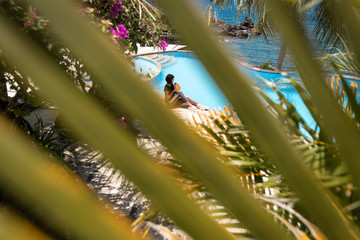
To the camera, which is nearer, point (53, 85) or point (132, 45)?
point (53, 85)

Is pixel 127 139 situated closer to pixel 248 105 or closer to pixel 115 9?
pixel 248 105

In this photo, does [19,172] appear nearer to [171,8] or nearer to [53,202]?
[53,202]

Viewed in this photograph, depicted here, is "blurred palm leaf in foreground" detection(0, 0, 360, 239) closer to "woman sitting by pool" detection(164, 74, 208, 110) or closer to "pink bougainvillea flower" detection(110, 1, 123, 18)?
"pink bougainvillea flower" detection(110, 1, 123, 18)

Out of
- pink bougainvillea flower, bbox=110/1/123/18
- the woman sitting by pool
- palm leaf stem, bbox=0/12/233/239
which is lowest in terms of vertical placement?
palm leaf stem, bbox=0/12/233/239

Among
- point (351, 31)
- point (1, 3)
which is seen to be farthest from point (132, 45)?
point (351, 31)

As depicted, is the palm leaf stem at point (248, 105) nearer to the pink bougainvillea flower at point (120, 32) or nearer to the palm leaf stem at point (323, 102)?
the palm leaf stem at point (323, 102)

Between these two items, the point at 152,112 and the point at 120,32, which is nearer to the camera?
the point at 152,112

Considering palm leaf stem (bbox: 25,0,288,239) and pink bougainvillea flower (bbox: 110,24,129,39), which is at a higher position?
pink bougainvillea flower (bbox: 110,24,129,39)

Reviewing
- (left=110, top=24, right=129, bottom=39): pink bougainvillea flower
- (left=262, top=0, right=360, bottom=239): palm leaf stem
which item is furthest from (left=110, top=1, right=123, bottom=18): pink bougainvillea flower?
(left=262, top=0, right=360, bottom=239): palm leaf stem

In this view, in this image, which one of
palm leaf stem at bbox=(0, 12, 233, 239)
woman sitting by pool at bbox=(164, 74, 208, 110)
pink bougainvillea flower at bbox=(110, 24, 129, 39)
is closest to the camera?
palm leaf stem at bbox=(0, 12, 233, 239)

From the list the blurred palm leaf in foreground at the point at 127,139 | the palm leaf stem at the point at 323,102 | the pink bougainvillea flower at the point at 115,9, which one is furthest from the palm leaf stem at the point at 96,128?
the pink bougainvillea flower at the point at 115,9

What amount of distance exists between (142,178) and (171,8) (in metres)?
0.12

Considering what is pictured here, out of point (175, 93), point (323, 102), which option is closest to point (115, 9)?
point (323, 102)

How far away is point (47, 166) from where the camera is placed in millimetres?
164
